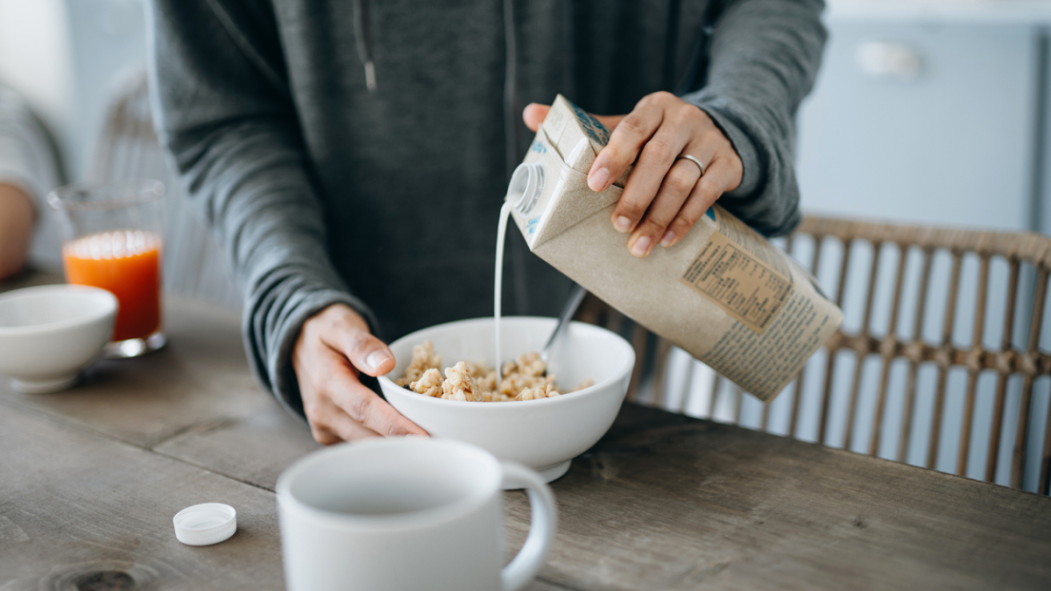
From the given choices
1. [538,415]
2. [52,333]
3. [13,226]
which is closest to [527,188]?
[538,415]

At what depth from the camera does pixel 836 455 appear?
0.68 meters

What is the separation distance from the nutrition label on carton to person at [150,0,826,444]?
0.16 m

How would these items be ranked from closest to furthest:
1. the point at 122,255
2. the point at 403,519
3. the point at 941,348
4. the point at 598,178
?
the point at 403,519, the point at 598,178, the point at 941,348, the point at 122,255

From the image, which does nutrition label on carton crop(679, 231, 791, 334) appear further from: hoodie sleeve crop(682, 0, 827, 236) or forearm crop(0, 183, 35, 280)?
forearm crop(0, 183, 35, 280)

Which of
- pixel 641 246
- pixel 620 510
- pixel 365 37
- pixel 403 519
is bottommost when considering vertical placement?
pixel 620 510

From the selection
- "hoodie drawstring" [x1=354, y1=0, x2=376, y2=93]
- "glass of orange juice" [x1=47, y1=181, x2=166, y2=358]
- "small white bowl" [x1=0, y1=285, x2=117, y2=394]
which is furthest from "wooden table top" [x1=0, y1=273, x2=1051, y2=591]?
"hoodie drawstring" [x1=354, y1=0, x2=376, y2=93]

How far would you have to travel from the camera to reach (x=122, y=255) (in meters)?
1.01

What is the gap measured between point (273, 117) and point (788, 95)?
2.27 ft

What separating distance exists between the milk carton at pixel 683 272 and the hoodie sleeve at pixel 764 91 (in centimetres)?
6

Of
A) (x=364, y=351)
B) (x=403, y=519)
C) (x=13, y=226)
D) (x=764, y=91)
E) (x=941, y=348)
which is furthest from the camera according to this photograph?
(x=13, y=226)

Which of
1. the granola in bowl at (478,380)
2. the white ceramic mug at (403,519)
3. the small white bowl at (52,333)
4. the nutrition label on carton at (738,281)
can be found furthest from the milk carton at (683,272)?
the small white bowl at (52,333)

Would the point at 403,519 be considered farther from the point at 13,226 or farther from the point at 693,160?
the point at 13,226

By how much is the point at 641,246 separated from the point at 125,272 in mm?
746

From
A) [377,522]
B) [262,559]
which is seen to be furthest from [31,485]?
[377,522]
